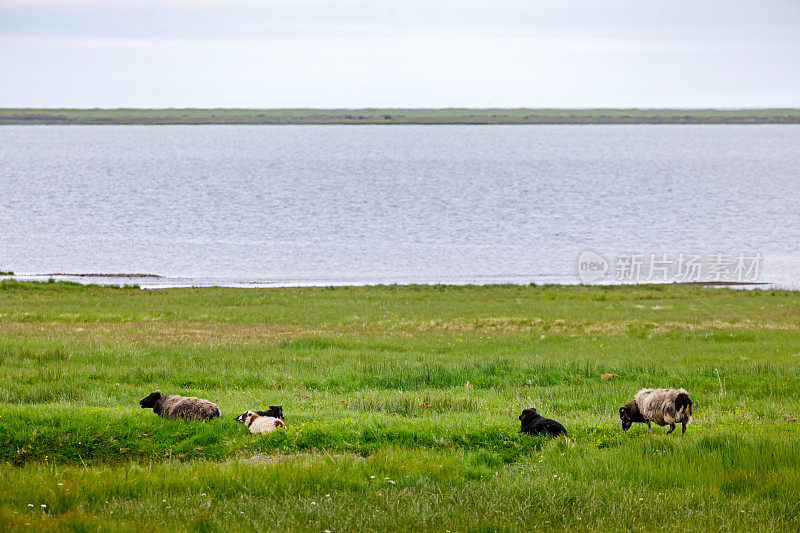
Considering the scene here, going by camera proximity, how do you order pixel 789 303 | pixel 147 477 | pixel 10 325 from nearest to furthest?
pixel 147 477 → pixel 10 325 → pixel 789 303

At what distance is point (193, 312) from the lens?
30203 mm

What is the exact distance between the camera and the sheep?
392 inches

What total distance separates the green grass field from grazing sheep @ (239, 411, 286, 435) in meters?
0.20

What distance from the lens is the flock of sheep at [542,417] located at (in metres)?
10.0

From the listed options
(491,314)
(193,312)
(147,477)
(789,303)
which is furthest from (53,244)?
(147,477)

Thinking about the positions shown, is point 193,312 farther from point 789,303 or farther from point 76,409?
point 789,303

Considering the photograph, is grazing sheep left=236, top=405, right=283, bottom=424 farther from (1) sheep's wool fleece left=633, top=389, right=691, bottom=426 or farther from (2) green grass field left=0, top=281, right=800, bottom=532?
(1) sheep's wool fleece left=633, top=389, right=691, bottom=426

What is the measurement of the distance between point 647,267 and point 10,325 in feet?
152

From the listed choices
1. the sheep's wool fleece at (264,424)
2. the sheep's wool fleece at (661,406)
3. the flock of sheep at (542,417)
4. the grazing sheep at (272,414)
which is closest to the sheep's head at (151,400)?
the flock of sheep at (542,417)

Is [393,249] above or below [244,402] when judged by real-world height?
below

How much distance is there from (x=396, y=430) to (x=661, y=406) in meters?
3.69

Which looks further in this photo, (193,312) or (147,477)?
(193,312)

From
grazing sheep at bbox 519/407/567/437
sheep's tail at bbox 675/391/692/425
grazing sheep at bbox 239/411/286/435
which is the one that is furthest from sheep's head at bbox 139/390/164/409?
sheep's tail at bbox 675/391/692/425

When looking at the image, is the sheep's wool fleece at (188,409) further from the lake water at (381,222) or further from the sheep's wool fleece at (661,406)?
the lake water at (381,222)
